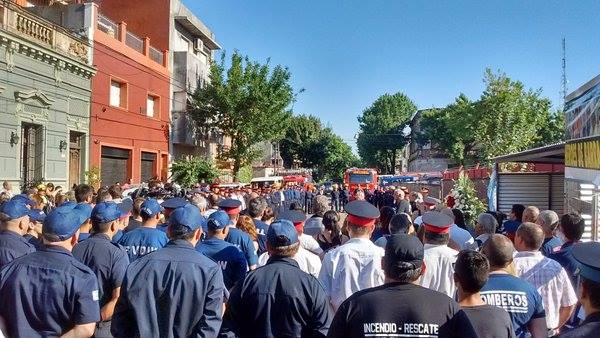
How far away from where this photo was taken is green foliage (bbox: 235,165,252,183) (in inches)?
1336

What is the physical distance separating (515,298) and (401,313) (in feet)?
4.06

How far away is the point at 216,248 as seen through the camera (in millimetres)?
4852

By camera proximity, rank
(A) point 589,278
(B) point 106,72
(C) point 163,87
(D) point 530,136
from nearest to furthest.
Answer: (A) point 589,278
(B) point 106,72
(C) point 163,87
(D) point 530,136

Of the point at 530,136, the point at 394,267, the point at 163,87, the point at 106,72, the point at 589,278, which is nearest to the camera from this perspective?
the point at 589,278

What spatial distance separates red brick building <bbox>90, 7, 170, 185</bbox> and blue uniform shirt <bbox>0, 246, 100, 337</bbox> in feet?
60.4

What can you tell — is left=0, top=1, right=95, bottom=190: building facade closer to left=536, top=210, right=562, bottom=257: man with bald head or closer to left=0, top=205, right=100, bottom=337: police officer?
left=0, top=205, right=100, bottom=337: police officer

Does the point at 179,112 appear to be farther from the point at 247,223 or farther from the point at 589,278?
the point at 589,278

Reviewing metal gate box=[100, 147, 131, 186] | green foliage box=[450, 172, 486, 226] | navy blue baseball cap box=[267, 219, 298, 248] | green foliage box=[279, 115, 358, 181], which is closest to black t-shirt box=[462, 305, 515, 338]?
navy blue baseball cap box=[267, 219, 298, 248]

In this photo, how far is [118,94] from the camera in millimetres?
23406

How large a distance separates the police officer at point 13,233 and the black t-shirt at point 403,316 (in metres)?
3.24

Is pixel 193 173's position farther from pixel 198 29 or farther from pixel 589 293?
pixel 589 293

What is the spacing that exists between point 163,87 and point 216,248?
2406 cm

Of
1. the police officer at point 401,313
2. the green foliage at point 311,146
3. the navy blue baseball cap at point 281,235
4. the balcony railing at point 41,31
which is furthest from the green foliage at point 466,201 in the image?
the green foliage at point 311,146

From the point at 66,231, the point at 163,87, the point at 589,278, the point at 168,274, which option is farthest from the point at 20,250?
the point at 163,87
